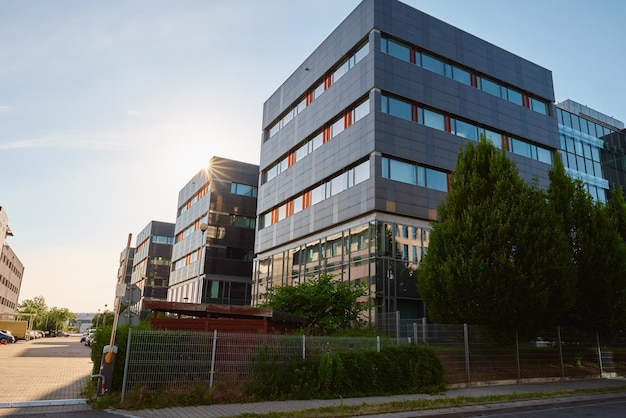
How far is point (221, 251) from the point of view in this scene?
50.6 m

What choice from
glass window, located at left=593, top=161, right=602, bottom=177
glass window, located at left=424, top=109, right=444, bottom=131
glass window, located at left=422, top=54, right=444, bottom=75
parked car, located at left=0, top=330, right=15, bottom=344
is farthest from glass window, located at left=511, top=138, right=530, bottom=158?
parked car, located at left=0, top=330, right=15, bottom=344

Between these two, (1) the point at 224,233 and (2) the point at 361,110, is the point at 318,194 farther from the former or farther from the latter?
(1) the point at 224,233

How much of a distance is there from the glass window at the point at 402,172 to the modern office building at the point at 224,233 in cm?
2646

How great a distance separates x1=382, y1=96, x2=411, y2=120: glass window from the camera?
29308mm

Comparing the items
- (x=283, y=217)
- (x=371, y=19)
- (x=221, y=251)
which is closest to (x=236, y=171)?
(x=221, y=251)

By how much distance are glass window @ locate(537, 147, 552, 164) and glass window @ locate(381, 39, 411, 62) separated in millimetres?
13108

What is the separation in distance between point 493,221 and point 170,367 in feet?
42.3

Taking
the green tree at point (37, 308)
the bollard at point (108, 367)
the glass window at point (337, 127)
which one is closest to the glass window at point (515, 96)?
the glass window at point (337, 127)

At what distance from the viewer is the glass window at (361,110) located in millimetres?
29647

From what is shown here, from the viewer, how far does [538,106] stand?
37.2 metres

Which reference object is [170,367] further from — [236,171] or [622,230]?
[236,171]

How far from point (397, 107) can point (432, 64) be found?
202 inches

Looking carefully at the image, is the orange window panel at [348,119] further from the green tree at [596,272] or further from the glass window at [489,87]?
the green tree at [596,272]

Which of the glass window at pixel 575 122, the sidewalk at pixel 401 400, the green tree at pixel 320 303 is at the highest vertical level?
the glass window at pixel 575 122
